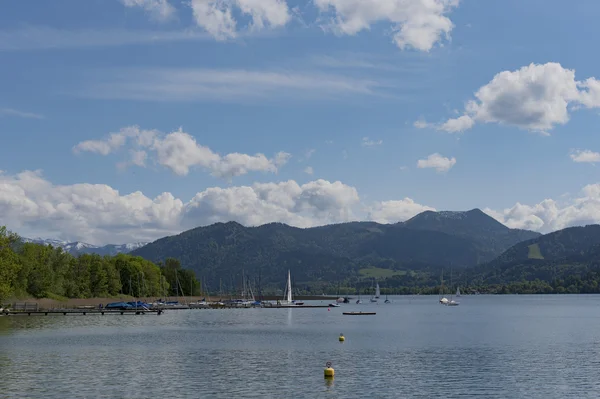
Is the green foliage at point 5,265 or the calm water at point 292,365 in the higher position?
the green foliage at point 5,265

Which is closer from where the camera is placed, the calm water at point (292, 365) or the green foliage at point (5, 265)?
the calm water at point (292, 365)

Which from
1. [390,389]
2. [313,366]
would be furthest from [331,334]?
[390,389]

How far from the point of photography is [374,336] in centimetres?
12962

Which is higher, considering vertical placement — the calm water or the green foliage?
the green foliage

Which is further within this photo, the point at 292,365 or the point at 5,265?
the point at 5,265

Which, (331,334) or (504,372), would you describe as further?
(331,334)

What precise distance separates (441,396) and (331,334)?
75294mm

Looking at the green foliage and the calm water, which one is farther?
the green foliage

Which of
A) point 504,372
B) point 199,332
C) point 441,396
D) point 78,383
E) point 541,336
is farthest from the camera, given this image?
point 199,332

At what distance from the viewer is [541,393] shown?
6250 centimetres

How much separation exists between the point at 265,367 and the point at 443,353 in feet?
94.2

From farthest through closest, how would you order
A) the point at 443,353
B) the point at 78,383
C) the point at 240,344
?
the point at 240,344, the point at 443,353, the point at 78,383

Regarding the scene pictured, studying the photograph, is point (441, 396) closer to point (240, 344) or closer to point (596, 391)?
point (596, 391)

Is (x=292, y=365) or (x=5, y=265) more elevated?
(x=5, y=265)
